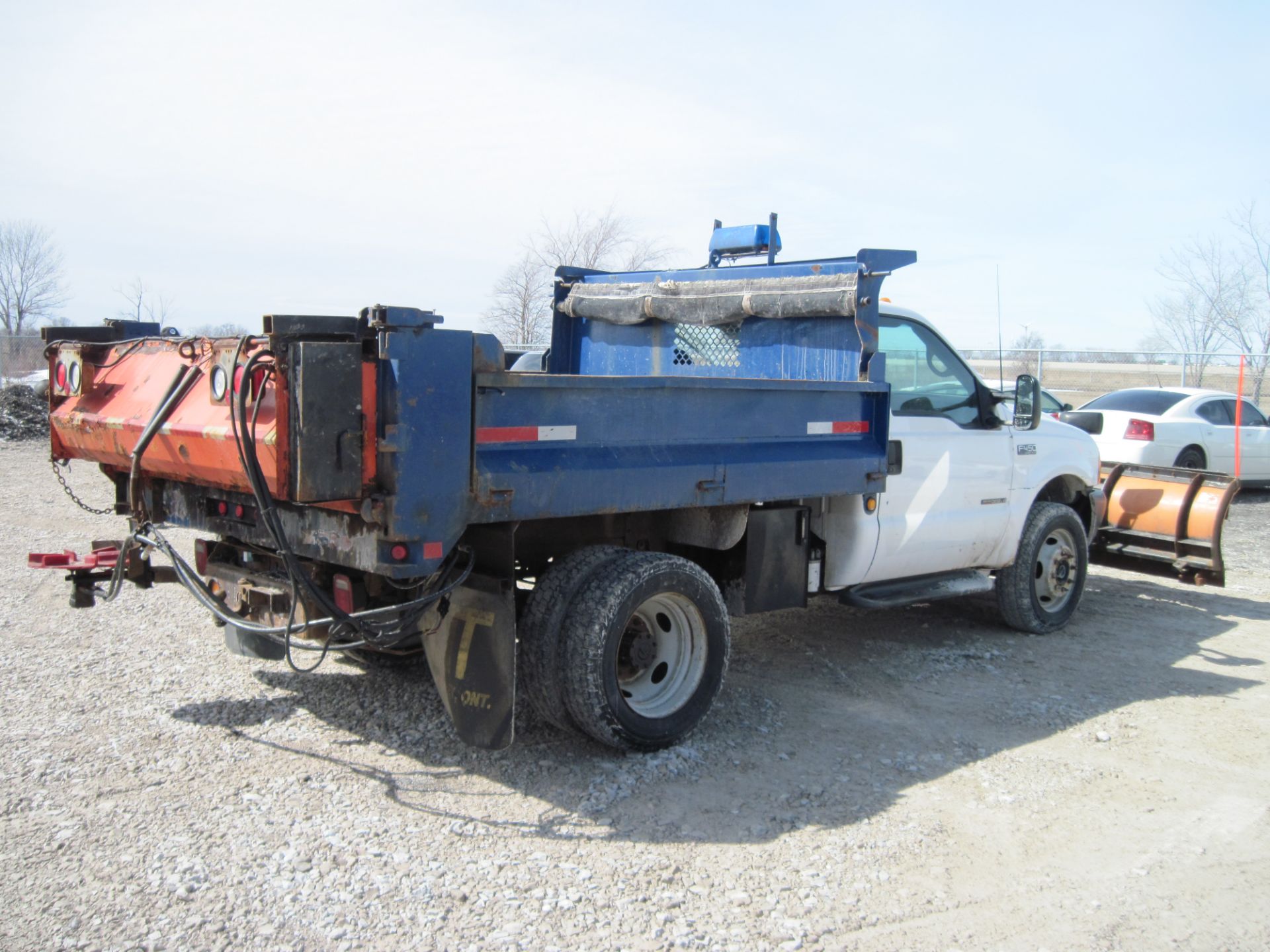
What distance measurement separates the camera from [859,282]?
5.48 meters

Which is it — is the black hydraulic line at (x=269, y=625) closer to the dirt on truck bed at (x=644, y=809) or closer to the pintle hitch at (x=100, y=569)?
the pintle hitch at (x=100, y=569)

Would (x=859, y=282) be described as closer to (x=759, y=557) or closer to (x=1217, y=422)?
(x=759, y=557)

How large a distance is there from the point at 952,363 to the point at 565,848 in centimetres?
396

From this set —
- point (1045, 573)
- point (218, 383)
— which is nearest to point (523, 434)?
point (218, 383)

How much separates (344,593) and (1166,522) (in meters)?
6.37

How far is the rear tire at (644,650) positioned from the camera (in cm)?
439

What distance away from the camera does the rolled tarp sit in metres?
5.64

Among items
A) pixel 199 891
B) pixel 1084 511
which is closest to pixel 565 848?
pixel 199 891

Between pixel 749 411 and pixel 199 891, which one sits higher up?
pixel 749 411

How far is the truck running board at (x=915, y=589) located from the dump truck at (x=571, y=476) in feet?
0.07

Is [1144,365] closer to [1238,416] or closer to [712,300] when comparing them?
[1238,416]

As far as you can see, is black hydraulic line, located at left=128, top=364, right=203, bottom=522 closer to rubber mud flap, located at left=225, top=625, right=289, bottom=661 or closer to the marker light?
the marker light

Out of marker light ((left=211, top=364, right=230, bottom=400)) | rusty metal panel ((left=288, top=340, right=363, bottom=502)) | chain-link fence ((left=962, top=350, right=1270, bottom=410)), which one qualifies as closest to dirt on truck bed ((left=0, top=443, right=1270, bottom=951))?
rusty metal panel ((left=288, top=340, right=363, bottom=502))

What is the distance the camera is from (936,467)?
621 cm
